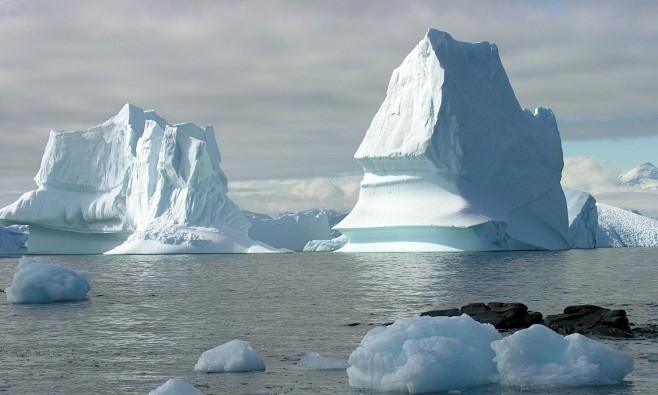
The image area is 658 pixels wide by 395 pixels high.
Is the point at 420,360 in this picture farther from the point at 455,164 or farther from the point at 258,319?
the point at 455,164

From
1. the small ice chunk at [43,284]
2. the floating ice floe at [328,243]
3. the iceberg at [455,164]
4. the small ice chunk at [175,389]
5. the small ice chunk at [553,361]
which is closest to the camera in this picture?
the small ice chunk at [175,389]

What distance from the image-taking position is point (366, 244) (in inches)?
2061

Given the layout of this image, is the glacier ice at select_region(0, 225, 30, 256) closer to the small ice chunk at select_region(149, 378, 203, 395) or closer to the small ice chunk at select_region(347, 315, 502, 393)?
the small ice chunk at select_region(347, 315, 502, 393)

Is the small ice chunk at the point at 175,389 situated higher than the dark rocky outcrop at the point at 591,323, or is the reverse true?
the dark rocky outcrop at the point at 591,323

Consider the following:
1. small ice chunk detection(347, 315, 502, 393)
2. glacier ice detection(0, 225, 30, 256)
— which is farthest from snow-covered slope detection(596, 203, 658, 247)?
small ice chunk detection(347, 315, 502, 393)

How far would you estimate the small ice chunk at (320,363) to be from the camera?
466 inches

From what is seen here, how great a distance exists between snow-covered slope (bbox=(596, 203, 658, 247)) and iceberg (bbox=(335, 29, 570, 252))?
34169 mm

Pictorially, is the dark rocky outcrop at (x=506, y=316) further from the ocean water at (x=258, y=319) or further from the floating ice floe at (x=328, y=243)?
the floating ice floe at (x=328, y=243)

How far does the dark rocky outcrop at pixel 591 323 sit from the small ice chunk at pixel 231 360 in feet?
19.4

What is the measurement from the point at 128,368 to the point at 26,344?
3654mm

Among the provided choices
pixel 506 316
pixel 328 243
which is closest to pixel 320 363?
pixel 506 316

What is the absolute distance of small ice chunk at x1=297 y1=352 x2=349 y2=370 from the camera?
466 inches

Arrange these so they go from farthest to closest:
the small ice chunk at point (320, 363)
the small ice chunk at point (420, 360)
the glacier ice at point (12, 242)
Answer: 1. the glacier ice at point (12, 242)
2. the small ice chunk at point (320, 363)
3. the small ice chunk at point (420, 360)

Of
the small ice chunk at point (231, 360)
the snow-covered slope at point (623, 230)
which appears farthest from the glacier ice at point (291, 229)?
the small ice chunk at point (231, 360)
